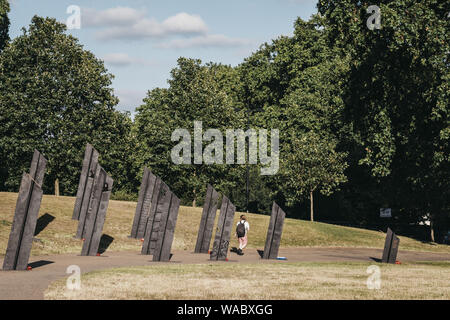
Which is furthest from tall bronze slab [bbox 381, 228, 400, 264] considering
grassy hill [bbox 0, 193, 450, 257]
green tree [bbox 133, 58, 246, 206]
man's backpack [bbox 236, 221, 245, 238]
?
green tree [bbox 133, 58, 246, 206]

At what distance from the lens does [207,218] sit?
2445 cm

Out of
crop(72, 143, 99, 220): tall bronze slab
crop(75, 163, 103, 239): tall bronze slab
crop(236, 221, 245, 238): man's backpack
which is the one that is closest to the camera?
crop(236, 221, 245, 238): man's backpack

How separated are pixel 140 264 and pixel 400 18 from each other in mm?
16634

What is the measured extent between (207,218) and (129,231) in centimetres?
734

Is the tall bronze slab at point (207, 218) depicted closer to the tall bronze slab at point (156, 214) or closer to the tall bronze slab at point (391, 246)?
the tall bronze slab at point (156, 214)

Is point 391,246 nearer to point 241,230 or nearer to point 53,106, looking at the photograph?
point 241,230

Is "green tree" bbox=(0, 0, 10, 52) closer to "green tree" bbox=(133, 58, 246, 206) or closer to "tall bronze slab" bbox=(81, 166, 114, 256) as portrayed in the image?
"green tree" bbox=(133, 58, 246, 206)

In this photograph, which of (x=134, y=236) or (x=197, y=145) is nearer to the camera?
(x=134, y=236)

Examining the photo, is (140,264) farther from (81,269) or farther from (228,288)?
(228,288)

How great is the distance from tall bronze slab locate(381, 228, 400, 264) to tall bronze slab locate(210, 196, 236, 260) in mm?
6643

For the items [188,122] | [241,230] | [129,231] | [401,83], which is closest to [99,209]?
[241,230]

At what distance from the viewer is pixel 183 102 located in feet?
156

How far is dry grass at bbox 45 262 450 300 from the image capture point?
12.3m
